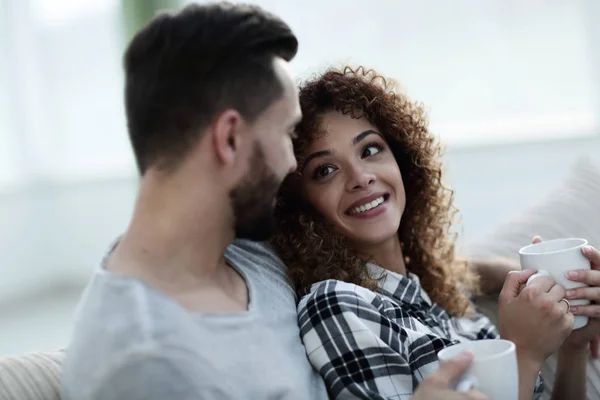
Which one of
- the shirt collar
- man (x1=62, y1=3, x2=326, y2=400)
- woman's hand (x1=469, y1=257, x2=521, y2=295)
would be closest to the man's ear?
man (x1=62, y1=3, x2=326, y2=400)

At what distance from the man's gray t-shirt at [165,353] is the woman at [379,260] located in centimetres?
11

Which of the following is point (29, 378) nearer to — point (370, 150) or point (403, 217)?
point (370, 150)

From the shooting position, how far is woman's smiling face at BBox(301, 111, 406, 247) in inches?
60.6

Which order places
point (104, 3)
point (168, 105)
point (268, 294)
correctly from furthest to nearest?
point (104, 3) → point (268, 294) → point (168, 105)

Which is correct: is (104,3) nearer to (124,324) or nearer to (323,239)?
(323,239)

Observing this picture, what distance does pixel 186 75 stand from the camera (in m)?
1.13

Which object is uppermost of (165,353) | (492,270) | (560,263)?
(165,353)

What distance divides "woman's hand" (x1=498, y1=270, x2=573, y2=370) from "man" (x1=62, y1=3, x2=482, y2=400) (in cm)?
32

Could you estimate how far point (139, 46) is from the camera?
3.78ft

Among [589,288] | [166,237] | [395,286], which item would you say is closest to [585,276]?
[589,288]

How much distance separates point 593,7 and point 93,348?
11.6 ft

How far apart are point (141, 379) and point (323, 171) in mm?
677

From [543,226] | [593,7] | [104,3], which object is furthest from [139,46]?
[104,3]

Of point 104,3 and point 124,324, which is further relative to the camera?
point 104,3
